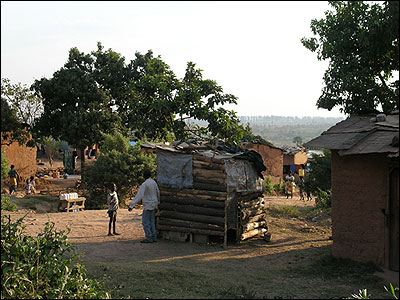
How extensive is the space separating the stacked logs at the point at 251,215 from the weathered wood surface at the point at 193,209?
552mm

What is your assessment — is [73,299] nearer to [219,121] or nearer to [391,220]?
[391,220]

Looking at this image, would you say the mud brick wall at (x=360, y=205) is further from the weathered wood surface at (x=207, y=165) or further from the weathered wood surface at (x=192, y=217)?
the weathered wood surface at (x=192, y=217)

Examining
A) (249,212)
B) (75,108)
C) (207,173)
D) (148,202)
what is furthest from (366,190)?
(75,108)

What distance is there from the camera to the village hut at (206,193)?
10.3 m

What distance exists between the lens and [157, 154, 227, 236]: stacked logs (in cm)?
1030

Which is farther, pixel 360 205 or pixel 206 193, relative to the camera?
pixel 206 193

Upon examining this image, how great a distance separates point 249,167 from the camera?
36.2 ft

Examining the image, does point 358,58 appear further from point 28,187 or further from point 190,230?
point 28,187

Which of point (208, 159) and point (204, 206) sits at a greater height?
point (208, 159)

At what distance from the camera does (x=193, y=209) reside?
10.6m

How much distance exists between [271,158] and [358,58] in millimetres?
24696

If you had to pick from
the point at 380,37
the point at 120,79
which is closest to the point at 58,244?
the point at 380,37

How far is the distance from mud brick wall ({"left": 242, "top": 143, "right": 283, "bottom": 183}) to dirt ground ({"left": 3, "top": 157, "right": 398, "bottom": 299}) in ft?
65.5

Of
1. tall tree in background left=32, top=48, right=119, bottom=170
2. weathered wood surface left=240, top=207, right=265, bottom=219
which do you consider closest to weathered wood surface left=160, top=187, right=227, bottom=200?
weathered wood surface left=240, top=207, right=265, bottom=219
